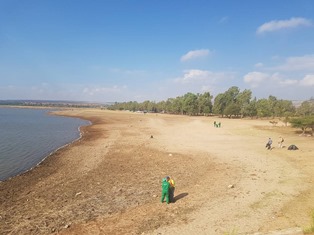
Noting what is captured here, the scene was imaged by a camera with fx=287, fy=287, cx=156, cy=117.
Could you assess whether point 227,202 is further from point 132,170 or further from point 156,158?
point 156,158

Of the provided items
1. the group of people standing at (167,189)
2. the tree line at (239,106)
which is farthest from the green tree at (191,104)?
the group of people standing at (167,189)

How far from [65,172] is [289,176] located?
19.1 m

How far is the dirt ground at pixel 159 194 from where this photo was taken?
14.2m

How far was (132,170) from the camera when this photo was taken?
26.2 m

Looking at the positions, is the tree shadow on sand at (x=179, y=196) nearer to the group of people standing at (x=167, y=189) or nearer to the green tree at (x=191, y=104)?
the group of people standing at (x=167, y=189)

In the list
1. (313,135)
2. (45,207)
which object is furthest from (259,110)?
(45,207)

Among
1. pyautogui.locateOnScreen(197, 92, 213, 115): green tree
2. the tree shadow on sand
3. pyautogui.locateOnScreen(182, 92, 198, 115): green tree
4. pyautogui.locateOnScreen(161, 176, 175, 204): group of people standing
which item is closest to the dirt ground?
the tree shadow on sand

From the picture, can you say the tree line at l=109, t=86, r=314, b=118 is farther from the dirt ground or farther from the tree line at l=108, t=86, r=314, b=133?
the dirt ground

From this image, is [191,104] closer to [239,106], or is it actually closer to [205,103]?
[205,103]

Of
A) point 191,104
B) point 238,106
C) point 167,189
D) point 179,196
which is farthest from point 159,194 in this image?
point 191,104

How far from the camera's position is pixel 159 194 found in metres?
19.1

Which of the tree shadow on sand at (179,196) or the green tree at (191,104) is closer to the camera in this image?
the tree shadow on sand at (179,196)

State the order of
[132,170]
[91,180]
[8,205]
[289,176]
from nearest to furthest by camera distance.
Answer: [8,205]
[289,176]
[91,180]
[132,170]

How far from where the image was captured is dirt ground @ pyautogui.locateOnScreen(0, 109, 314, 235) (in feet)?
46.4
